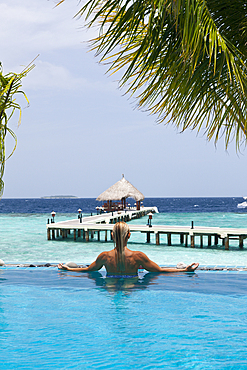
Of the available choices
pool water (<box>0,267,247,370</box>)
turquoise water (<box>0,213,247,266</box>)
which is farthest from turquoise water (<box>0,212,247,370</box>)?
turquoise water (<box>0,213,247,266</box>)

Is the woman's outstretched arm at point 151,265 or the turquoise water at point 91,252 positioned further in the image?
the turquoise water at point 91,252

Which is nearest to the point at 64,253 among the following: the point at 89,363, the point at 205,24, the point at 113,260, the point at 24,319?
the point at 113,260

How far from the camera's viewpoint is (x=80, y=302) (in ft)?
22.5

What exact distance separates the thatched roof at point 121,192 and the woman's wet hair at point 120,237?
32.8 metres

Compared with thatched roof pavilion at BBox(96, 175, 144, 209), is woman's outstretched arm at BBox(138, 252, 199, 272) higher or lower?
lower

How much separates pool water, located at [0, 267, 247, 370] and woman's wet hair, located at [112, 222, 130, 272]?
0.65 m

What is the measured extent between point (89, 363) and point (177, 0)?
4208 mm

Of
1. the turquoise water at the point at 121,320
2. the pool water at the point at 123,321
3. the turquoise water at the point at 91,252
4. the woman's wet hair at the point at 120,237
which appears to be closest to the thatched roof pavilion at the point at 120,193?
the turquoise water at the point at 91,252

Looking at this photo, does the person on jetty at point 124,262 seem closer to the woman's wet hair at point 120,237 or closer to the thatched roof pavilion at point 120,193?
the woman's wet hair at point 120,237

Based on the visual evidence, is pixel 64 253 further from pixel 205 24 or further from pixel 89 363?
pixel 205 24

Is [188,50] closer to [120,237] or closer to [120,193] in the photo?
[120,237]

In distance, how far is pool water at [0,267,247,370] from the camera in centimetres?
461

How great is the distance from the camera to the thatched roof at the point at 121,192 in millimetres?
40531

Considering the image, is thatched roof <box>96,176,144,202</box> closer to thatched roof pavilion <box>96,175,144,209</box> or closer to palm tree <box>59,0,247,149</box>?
thatched roof pavilion <box>96,175,144,209</box>
